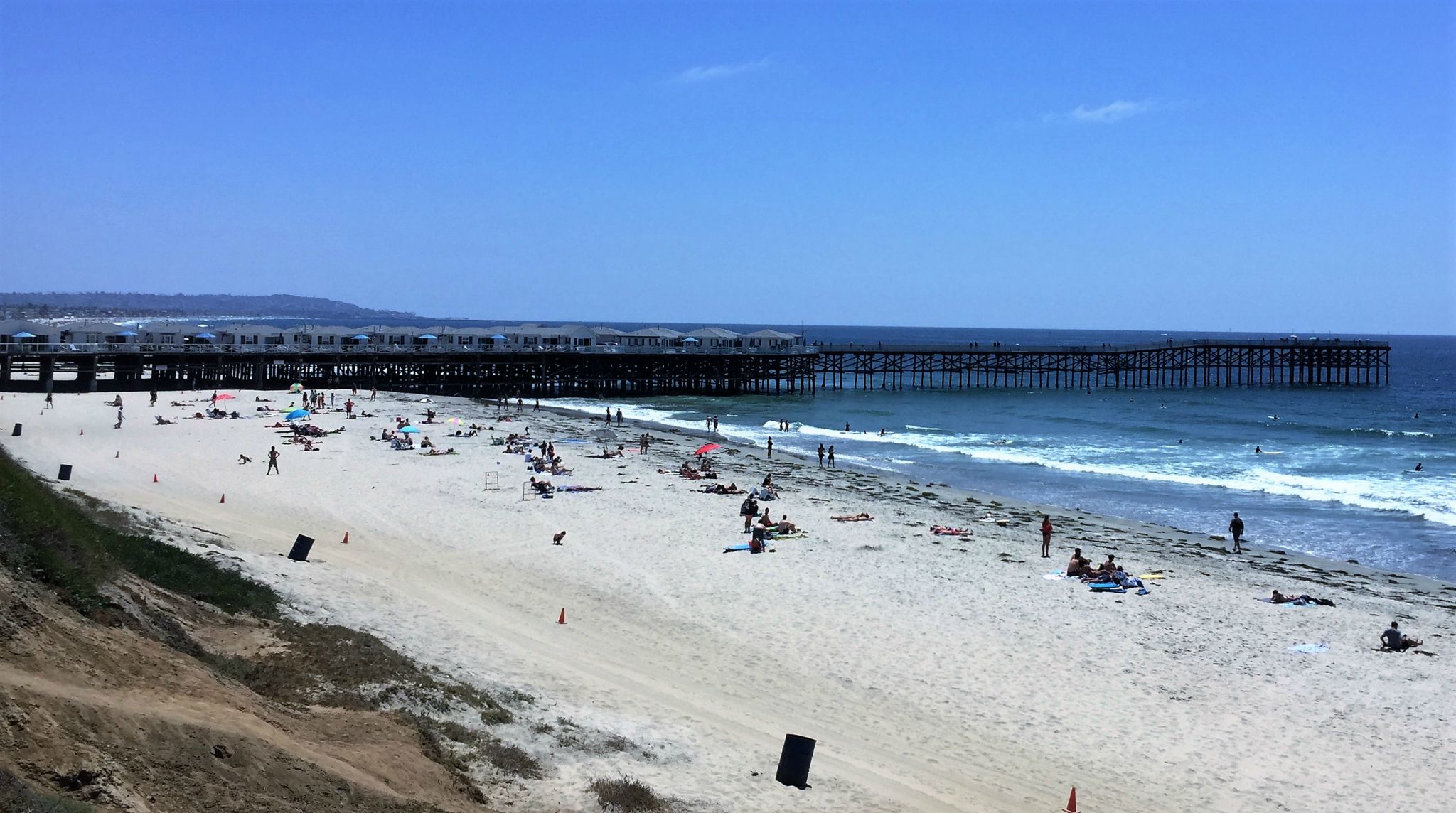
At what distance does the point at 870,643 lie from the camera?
48.8 ft

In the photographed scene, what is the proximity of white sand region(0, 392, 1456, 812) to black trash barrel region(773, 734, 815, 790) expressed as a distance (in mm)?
101

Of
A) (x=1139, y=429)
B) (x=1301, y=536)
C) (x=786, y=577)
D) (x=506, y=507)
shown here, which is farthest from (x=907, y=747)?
(x=1139, y=429)

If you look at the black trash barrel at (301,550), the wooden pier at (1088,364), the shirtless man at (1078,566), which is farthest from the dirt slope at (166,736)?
the wooden pier at (1088,364)

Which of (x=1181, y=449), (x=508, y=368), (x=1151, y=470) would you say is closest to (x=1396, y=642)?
(x=1151, y=470)

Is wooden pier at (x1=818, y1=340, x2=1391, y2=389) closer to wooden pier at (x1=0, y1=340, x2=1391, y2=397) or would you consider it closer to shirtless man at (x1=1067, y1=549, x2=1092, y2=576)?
wooden pier at (x1=0, y1=340, x2=1391, y2=397)

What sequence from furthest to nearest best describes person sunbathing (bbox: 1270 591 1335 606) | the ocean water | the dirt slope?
the ocean water, person sunbathing (bbox: 1270 591 1335 606), the dirt slope

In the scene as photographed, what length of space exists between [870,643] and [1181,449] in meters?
31.4

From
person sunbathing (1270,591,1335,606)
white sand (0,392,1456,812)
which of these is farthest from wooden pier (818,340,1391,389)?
person sunbathing (1270,591,1335,606)

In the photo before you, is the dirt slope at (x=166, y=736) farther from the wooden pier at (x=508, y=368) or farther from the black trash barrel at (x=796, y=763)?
the wooden pier at (x=508, y=368)

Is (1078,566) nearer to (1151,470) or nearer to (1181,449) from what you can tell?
(1151,470)

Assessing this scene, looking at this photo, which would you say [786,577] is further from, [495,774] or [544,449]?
[544,449]

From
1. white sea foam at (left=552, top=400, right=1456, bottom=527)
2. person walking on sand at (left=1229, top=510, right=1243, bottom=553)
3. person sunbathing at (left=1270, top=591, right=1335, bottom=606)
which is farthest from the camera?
white sea foam at (left=552, top=400, right=1456, bottom=527)

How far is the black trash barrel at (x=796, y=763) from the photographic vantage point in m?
9.14

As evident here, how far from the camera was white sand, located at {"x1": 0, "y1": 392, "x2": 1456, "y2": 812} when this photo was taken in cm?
1034
